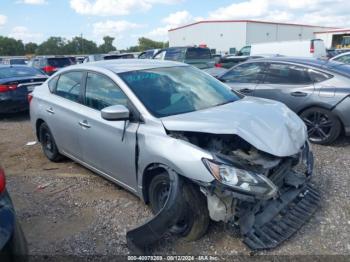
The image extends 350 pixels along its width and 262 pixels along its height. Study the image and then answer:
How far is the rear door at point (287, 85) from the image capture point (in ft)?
19.9

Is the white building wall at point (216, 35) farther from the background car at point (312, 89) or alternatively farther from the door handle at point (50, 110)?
the door handle at point (50, 110)

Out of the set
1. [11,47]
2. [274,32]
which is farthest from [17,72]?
[11,47]

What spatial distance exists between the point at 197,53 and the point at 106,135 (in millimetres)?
11374

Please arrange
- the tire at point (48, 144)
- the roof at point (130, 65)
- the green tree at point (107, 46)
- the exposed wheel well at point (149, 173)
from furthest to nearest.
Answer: the green tree at point (107, 46)
the tire at point (48, 144)
the roof at point (130, 65)
the exposed wheel well at point (149, 173)

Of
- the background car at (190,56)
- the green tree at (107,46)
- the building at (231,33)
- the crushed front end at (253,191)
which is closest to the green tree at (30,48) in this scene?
the green tree at (107,46)

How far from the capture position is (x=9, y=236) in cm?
208

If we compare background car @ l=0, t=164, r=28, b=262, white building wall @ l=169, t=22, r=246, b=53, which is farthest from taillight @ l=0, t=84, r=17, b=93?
white building wall @ l=169, t=22, r=246, b=53

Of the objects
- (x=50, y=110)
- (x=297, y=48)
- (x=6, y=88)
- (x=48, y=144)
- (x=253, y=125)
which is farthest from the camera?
(x=297, y=48)

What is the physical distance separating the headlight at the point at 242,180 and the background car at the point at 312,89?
337cm

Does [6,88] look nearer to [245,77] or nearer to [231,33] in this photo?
[245,77]

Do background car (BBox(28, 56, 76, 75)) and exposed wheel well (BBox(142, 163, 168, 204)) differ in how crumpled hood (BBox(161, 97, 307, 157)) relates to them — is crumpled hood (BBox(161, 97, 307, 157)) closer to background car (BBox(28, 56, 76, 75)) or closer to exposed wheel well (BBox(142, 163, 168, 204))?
exposed wheel well (BBox(142, 163, 168, 204))

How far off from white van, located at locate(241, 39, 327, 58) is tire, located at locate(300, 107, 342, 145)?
56.0 feet

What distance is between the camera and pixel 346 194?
4086 mm

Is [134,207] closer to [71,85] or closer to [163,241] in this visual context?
[163,241]
